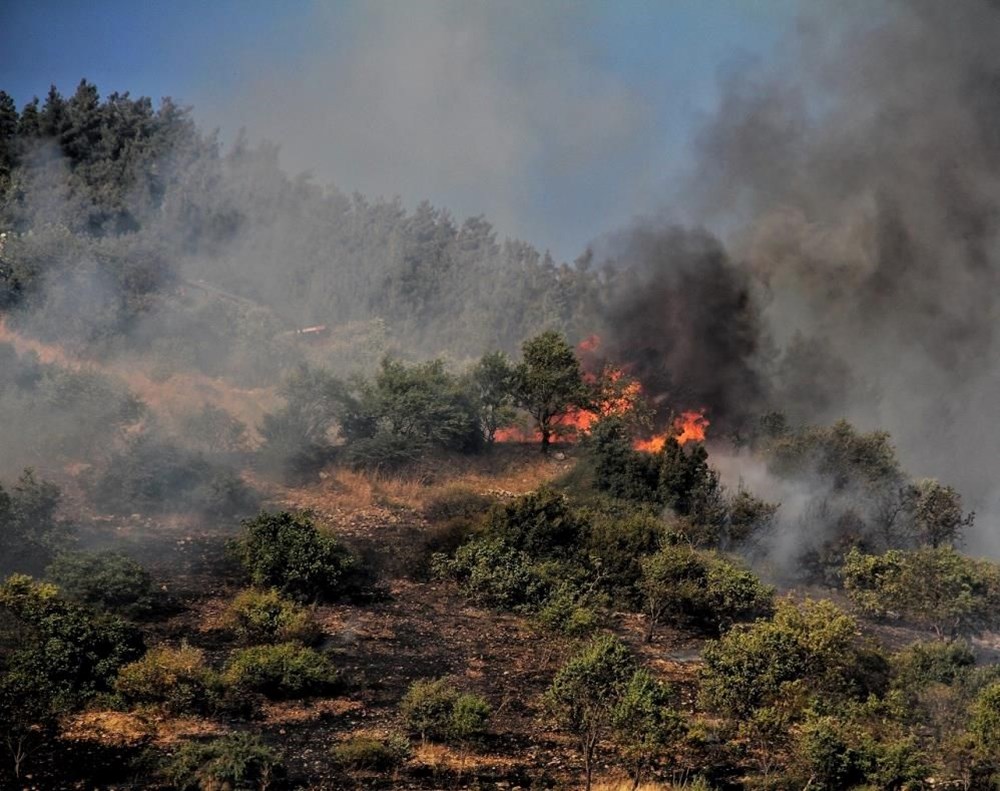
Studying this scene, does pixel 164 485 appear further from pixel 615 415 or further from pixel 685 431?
pixel 685 431

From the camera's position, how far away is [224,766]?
16594mm

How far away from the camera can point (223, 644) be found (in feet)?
80.4

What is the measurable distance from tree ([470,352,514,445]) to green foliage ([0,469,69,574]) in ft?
71.4

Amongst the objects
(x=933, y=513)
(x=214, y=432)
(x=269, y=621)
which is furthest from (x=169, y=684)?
(x=933, y=513)

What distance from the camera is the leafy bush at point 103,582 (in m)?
25.1

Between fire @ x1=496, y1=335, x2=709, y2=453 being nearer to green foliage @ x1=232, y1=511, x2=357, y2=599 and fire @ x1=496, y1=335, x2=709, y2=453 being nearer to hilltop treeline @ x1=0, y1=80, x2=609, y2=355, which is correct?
hilltop treeline @ x1=0, y1=80, x2=609, y2=355

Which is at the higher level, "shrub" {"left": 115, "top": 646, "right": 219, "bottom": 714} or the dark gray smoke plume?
the dark gray smoke plume

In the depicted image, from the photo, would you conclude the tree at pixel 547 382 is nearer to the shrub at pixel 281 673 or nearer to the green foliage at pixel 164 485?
the green foliage at pixel 164 485

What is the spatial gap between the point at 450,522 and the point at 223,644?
37.3ft

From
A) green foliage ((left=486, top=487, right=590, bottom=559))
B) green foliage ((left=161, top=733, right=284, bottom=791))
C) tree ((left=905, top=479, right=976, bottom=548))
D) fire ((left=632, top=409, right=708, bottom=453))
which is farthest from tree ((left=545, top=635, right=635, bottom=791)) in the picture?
fire ((left=632, top=409, right=708, bottom=453))

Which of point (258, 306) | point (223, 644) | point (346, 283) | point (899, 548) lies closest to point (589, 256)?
point (346, 283)

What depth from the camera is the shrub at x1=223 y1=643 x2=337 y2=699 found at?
2161 cm

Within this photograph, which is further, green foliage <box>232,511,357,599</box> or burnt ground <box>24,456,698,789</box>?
green foliage <box>232,511,357,599</box>

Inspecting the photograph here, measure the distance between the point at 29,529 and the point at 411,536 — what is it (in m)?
12.6
